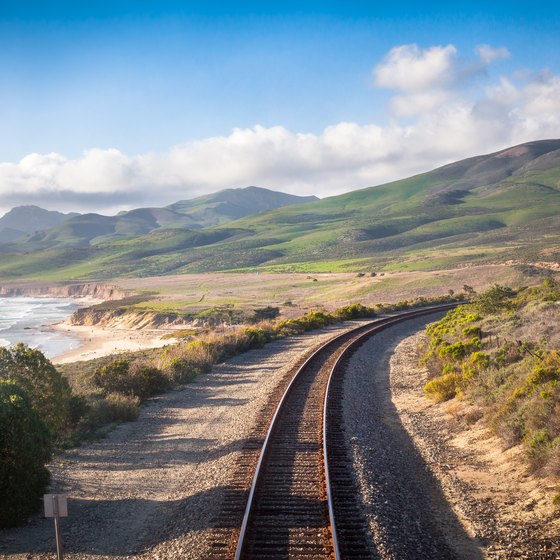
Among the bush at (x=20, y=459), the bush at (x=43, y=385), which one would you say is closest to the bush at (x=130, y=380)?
the bush at (x=43, y=385)

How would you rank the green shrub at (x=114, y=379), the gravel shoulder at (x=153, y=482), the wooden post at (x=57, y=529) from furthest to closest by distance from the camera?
the green shrub at (x=114, y=379)
the gravel shoulder at (x=153, y=482)
the wooden post at (x=57, y=529)

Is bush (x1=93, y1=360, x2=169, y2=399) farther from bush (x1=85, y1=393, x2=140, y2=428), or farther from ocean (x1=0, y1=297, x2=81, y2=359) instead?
ocean (x1=0, y1=297, x2=81, y2=359)

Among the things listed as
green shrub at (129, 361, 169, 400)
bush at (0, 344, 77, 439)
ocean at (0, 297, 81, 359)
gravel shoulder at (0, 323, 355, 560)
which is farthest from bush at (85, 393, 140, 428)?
ocean at (0, 297, 81, 359)

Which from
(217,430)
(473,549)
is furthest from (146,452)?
(473,549)

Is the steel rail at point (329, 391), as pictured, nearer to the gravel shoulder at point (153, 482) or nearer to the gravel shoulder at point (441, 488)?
the gravel shoulder at point (441, 488)

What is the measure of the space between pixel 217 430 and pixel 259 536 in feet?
23.5

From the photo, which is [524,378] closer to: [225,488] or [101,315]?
[225,488]

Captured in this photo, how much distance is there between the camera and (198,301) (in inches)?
3349

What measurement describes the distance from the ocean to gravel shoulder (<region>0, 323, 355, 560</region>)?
3804 centimetres

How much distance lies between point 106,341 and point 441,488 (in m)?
54.7

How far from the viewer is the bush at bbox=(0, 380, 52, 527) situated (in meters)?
9.79

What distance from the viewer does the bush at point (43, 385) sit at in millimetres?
15219

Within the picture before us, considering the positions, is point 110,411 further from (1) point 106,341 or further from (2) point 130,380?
(1) point 106,341

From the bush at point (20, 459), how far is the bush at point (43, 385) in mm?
4034
